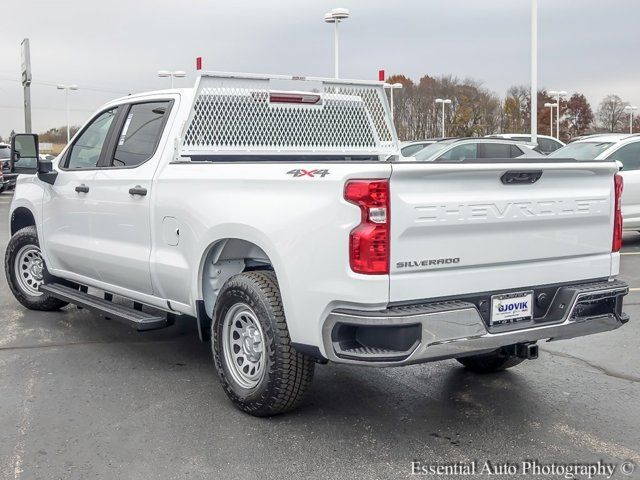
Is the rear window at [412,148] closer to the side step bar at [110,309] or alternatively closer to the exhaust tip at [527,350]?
the side step bar at [110,309]

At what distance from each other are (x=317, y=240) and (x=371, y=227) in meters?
0.33

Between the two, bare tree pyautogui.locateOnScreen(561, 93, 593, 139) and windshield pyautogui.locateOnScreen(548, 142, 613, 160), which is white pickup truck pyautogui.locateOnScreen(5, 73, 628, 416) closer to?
windshield pyautogui.locateOnScreen(548, 142, 613, 160)

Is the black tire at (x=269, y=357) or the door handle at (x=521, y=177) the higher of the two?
the door handle at (x=521, y=177)

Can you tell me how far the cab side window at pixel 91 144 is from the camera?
6.09 meters

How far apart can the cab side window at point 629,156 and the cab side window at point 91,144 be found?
8.18 m

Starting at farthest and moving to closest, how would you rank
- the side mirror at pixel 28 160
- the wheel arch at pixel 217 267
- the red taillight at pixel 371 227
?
the side mirror at pixel 28 160 → the wheel arch at pixel 217 267 → the red taillight at pixel 371 227

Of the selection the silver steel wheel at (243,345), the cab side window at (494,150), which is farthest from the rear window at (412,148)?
the silver steel wheel at (243,345)

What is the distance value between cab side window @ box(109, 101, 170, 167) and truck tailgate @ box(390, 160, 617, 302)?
95.2 inches

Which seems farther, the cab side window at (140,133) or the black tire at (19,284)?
the black tire at (19,284)

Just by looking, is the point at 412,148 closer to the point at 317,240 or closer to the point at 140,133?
the point at 140,133

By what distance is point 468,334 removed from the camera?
380 cm

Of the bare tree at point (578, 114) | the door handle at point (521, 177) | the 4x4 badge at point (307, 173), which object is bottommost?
the door handle at point (521, 177)

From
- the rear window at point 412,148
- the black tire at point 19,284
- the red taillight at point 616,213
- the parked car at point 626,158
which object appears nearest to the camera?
the red taillight at point 616,213

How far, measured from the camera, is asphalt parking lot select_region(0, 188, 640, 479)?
3844 mm
